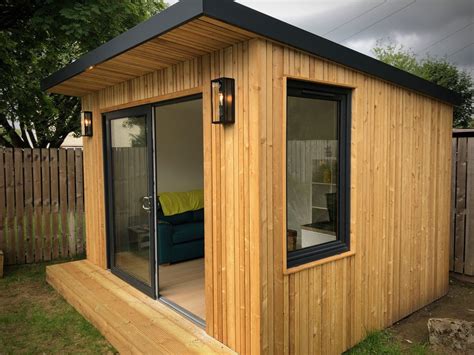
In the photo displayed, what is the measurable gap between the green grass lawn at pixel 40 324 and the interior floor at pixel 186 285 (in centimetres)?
78

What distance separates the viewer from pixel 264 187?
99.7 inches

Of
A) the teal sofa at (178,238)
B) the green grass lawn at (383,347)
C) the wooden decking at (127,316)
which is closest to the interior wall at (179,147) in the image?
the teal sofa at (178,238)

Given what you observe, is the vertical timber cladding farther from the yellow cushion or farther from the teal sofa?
the yellow cushion

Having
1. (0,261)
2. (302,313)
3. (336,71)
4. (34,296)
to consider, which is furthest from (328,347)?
(0,261)

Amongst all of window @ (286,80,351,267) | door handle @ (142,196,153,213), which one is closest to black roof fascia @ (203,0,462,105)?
window @ (286,80,351,267)

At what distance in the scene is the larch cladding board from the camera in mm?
2555

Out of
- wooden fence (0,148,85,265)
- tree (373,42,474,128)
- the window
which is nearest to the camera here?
the window

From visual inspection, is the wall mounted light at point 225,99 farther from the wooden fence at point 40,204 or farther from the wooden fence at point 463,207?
the wooden fence at point 40,204

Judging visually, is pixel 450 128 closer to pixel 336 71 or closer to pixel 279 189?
pixel 336 71

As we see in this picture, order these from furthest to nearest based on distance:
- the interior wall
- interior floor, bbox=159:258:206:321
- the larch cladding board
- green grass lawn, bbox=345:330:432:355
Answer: the interior wall
interior floor, bbox=159:258:206:321
green grass lawn, bbox=345:330:432:355
the larch cladding board

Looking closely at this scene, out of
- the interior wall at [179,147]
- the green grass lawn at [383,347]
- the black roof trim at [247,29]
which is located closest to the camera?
the black roof trim at [247,29]

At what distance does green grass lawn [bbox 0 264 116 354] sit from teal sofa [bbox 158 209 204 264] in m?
1.38

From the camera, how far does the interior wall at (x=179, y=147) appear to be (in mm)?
6074

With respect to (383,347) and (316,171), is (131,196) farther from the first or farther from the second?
(383,347)
